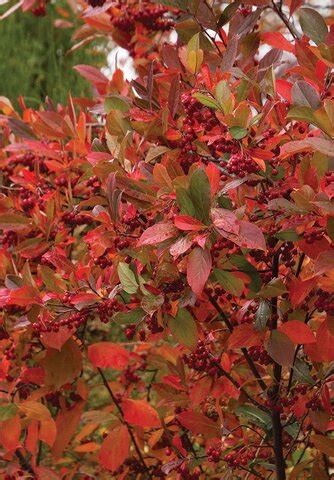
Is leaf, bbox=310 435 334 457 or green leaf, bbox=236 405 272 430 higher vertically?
leaf, bbox=310 435 334 457

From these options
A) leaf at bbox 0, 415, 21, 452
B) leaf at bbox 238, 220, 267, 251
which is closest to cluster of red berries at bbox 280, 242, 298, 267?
leaf at bbox 238, 220, 267, 251

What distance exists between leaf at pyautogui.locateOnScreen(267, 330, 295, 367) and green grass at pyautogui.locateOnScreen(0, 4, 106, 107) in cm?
325

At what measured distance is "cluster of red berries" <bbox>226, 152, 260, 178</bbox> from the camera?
1.14 m

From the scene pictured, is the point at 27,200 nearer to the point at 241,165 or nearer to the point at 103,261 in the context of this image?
the point at 103,261

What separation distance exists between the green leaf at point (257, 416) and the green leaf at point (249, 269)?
1.12 ft

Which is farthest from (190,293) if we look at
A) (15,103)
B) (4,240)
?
(15,103)

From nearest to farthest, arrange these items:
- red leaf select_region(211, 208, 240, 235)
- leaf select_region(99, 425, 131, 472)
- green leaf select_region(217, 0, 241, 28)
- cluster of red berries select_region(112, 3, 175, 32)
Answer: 1. red leaf select_region(211, 208, 240, 235)
2. green leaf select_region(217, 0, 241, 28)
3. leaf select_region(99, 425, 131, 472)
4. cluster of red berries select_region(112, 3, 175, 32)

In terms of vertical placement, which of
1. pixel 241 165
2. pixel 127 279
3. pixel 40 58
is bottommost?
pixel 40 58

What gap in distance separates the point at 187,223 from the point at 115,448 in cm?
78

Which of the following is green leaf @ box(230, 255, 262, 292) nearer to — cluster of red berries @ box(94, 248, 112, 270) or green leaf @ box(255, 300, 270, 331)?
green leaf @ box(255, 300, 270, 331)

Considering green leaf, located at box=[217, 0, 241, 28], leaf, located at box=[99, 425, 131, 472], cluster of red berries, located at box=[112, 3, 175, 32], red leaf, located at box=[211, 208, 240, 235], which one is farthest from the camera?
cluster of red berries, located at box=[112, 3, 175, 32]

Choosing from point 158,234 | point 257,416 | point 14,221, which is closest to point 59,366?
point 14,221

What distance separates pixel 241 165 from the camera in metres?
1.14

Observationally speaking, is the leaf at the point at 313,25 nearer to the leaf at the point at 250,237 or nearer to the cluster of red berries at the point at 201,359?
the leaf at the point at 250,237
